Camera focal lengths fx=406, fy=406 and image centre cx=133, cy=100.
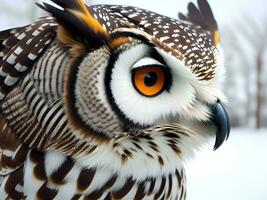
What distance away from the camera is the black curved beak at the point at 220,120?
86 cm

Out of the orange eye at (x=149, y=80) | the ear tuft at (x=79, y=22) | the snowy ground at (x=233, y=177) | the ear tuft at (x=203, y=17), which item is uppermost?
the ear tuft at (x=203, y=17)

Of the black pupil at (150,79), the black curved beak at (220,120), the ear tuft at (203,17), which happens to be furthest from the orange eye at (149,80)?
the ear tuft at (203,17)

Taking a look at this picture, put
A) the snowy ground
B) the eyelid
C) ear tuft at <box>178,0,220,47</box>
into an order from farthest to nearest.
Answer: the snowy ground, ear tuft at <box>178,0,220,47</box>, the eyelid

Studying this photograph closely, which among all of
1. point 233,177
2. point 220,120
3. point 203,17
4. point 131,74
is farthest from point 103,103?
point 233,177

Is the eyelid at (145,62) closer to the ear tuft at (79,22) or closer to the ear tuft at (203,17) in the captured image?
the ear tuft at (79,22)

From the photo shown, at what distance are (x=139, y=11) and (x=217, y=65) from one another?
8.3 inches

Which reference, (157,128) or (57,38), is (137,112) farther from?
(57,38)

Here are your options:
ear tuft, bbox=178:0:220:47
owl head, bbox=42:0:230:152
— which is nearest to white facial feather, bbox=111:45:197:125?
owl head, bbox=42:0:230:152

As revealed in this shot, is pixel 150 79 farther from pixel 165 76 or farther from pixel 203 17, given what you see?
pixel 203 17

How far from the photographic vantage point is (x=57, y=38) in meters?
0.85

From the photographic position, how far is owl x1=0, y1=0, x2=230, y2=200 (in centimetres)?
79

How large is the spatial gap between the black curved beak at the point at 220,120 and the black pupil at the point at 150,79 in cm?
16

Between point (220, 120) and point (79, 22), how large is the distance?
0.36 m

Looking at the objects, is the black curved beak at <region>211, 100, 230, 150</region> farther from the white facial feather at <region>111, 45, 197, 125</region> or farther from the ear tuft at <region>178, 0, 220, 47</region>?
the ear tuft at <region>178, 0, 220, 47</region>
